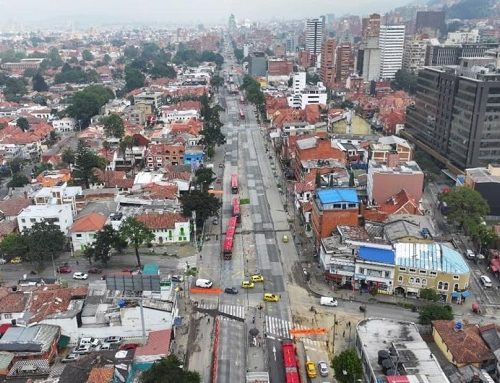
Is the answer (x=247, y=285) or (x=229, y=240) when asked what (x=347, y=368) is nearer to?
(x=247, y=285)

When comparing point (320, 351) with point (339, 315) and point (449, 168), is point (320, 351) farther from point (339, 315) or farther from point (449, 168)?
point (449, 168)

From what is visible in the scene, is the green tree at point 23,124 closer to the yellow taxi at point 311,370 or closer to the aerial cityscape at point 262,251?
the aerial cityscape at point 262,251

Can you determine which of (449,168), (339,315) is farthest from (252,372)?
(449,168)

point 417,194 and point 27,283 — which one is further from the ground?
point 417,194

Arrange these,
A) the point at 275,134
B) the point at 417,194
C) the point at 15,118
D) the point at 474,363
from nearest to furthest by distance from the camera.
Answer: the point at 474,363, the point at 417,194, the point at 275,134, the point at 15,118

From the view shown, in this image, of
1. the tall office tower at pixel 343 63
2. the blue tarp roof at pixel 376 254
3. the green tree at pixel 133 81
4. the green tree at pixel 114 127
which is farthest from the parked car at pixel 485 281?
the green tree at pixel 133 81

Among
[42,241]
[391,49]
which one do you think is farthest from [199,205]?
[391,49]

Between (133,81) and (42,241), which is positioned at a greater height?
(133,81)

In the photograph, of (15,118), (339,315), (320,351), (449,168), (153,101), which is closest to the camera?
(320,351)
